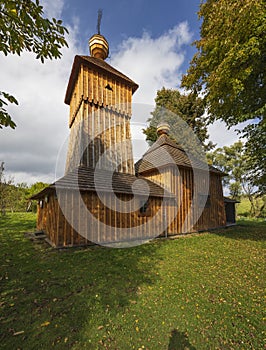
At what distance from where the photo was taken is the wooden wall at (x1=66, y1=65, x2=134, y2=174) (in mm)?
11602

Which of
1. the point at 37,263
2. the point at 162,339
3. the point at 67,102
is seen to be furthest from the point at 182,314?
the point at 67,102

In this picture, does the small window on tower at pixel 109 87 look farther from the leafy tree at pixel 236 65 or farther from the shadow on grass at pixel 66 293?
the shadow on grass at pixel 66 293

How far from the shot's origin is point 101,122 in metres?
12.4

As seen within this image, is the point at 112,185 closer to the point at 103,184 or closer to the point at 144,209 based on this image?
the point at 103,184

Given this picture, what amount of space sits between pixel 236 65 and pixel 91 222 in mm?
10353

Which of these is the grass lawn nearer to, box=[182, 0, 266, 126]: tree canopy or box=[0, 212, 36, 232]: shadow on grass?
box=[182, 0, 266, 126]: tree canopy

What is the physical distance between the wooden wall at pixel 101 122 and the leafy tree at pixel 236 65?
558 cm

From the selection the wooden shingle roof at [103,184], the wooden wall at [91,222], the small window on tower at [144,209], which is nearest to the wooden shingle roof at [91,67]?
the wooden shingle roof at [103,184]

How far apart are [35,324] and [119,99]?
1380 centimetres

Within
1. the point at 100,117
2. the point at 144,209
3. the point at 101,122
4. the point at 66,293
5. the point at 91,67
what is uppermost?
the point at 91,67

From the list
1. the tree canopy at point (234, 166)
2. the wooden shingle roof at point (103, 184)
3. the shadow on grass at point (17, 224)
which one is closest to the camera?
the wooden shingle roof at point (103, 184)

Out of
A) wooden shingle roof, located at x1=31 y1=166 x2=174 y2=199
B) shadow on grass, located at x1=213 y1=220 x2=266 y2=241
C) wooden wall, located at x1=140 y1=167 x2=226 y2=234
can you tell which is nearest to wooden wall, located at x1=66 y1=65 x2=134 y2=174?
wooden shingle roof, located at x1=31 y1=166 x2=174 y2=199

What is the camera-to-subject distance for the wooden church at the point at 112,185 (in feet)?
28.1

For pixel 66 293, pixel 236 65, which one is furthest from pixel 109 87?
pixel 66 293
